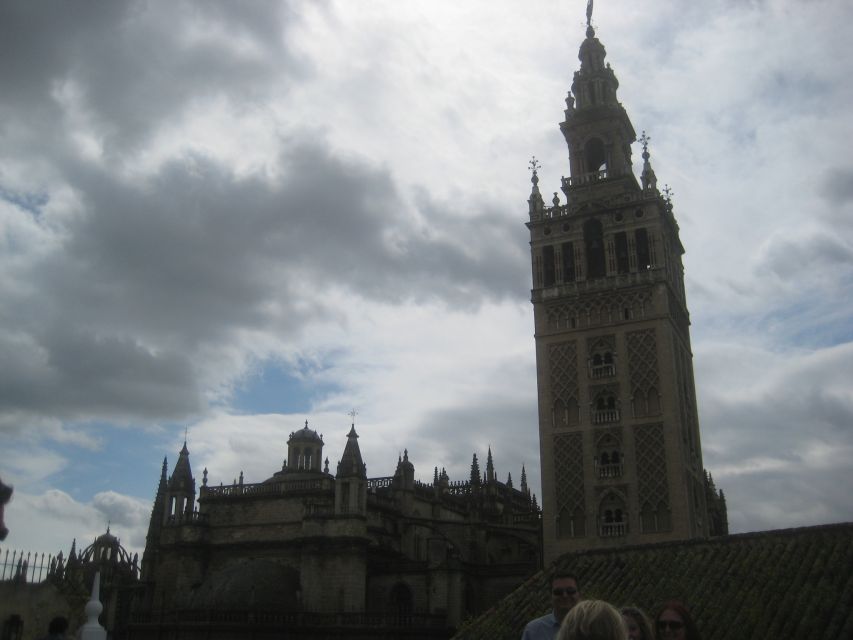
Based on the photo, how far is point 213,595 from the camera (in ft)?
141

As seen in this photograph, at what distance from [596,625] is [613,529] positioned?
38.8 meters

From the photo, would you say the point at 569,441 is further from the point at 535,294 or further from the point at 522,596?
the point at 522,596

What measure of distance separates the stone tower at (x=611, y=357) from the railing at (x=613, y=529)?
0.18 ft

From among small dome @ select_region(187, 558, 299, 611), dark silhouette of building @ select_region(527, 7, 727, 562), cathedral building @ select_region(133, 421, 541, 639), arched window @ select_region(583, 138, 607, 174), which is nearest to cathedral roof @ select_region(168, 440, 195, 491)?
cathedral building @ select_region(133, 421, 541, 639)

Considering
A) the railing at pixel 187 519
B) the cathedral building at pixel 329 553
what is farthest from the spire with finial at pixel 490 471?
the railing at pixel 187 519

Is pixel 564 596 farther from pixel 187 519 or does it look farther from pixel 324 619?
pixel 187 519

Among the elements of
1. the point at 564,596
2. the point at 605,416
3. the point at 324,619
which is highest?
the point at 605,416

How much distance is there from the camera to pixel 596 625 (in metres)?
4.81

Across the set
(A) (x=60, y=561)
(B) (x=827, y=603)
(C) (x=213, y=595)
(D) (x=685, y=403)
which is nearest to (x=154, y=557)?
(C) (x=213, y=595)

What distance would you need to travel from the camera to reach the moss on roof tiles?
70.6 ft

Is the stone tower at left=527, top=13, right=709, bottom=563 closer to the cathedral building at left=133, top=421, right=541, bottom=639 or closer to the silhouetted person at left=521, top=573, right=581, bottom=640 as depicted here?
the cathedral building at left=133, top=421, right=541, bottom=639

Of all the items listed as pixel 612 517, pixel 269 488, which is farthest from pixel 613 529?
pixel 269 488

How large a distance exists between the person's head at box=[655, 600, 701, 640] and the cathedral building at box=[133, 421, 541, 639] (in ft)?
123

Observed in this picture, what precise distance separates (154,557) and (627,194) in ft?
129
